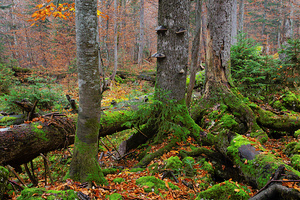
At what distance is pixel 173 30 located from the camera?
4656 mm

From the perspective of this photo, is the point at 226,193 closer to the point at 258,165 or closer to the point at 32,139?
the point at 258,165

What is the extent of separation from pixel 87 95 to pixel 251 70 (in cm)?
662

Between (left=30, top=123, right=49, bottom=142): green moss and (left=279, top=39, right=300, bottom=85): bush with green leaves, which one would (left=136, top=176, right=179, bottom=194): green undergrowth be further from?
(left=279, top=39, right=300, bottom=85): bush with green leaves

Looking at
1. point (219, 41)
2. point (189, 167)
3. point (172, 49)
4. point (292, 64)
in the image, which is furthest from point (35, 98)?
point (292, 64)

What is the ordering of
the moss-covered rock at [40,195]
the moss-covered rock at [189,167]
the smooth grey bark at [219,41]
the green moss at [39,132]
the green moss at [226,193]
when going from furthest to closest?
the smooth grey bark at [219,41], the green moss at [39,132], the moss-covered rock at [189,167], the green moss at [226,193], the moss-covered rock at [40,195]

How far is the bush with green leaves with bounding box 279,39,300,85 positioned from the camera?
263 inches

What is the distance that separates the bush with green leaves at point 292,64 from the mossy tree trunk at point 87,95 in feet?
23.3

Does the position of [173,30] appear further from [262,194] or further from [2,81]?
[2,81]

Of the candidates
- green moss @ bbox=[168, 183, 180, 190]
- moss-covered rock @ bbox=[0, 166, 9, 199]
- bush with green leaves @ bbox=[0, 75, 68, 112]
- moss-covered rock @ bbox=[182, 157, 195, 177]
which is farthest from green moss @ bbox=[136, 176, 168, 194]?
bush with green leaves @ bbox=[0, 75, 68, 112]

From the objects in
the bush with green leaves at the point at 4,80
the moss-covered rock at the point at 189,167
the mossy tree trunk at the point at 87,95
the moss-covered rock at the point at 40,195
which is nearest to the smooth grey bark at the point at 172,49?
the moss-covered rock at the point at 189,167

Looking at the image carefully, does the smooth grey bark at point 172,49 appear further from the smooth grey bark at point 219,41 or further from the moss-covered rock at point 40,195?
the moss-covered rock at point 40,195

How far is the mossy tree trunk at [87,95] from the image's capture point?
9.70 ft

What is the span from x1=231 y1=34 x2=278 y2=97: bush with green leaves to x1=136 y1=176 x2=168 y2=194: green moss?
5375mm

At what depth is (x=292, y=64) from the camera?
260 inches
